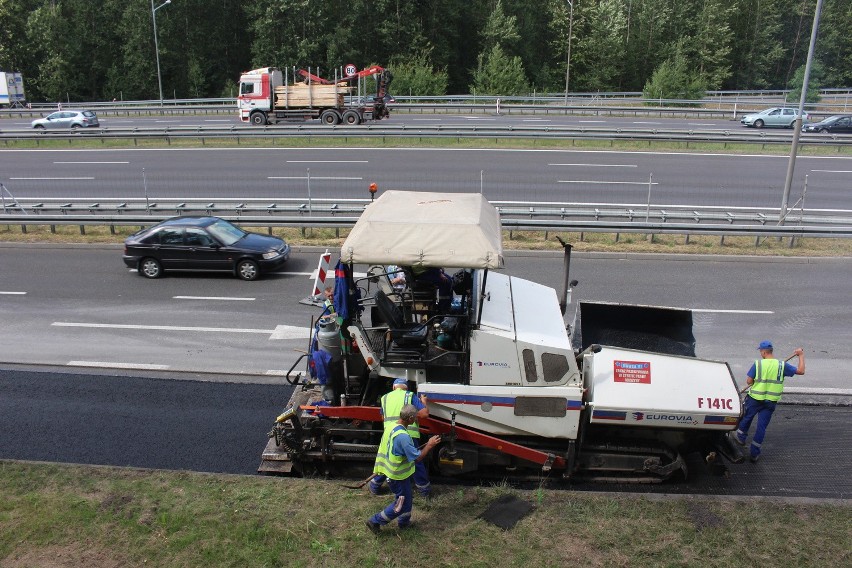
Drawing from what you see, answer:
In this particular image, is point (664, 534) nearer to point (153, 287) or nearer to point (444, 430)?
point (444, 430)

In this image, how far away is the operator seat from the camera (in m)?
7.05

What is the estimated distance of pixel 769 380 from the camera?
7.56 meters

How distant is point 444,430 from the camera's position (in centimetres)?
709

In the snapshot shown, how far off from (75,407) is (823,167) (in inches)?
1058

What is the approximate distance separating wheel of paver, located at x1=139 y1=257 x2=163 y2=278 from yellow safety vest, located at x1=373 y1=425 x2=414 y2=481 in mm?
10262

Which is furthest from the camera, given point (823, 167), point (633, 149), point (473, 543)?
point (633, 149)

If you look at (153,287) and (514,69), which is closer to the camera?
(153,287)

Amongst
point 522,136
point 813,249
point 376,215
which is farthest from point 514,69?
point 376,215

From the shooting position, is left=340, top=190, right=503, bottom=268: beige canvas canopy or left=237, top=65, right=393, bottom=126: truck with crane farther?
left=237, top=65, right=393, bottom=126: truck with crane

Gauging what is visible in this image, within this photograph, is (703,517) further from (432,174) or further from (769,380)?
(432,174)

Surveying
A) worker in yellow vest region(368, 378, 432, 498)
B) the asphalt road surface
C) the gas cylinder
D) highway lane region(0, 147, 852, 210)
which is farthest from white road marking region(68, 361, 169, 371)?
highway lane region(0, 147, 852, 210)

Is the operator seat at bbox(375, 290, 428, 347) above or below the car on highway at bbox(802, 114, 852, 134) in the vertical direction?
below

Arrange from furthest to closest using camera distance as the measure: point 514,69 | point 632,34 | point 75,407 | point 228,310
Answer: point 632,34
point 514,69
point 228,310
point 75,407

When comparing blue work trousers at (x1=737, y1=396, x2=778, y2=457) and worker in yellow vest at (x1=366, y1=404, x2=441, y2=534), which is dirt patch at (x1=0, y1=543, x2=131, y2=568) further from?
blue work trousers at (x1=737, y1=396, x2=778, y2=457)
